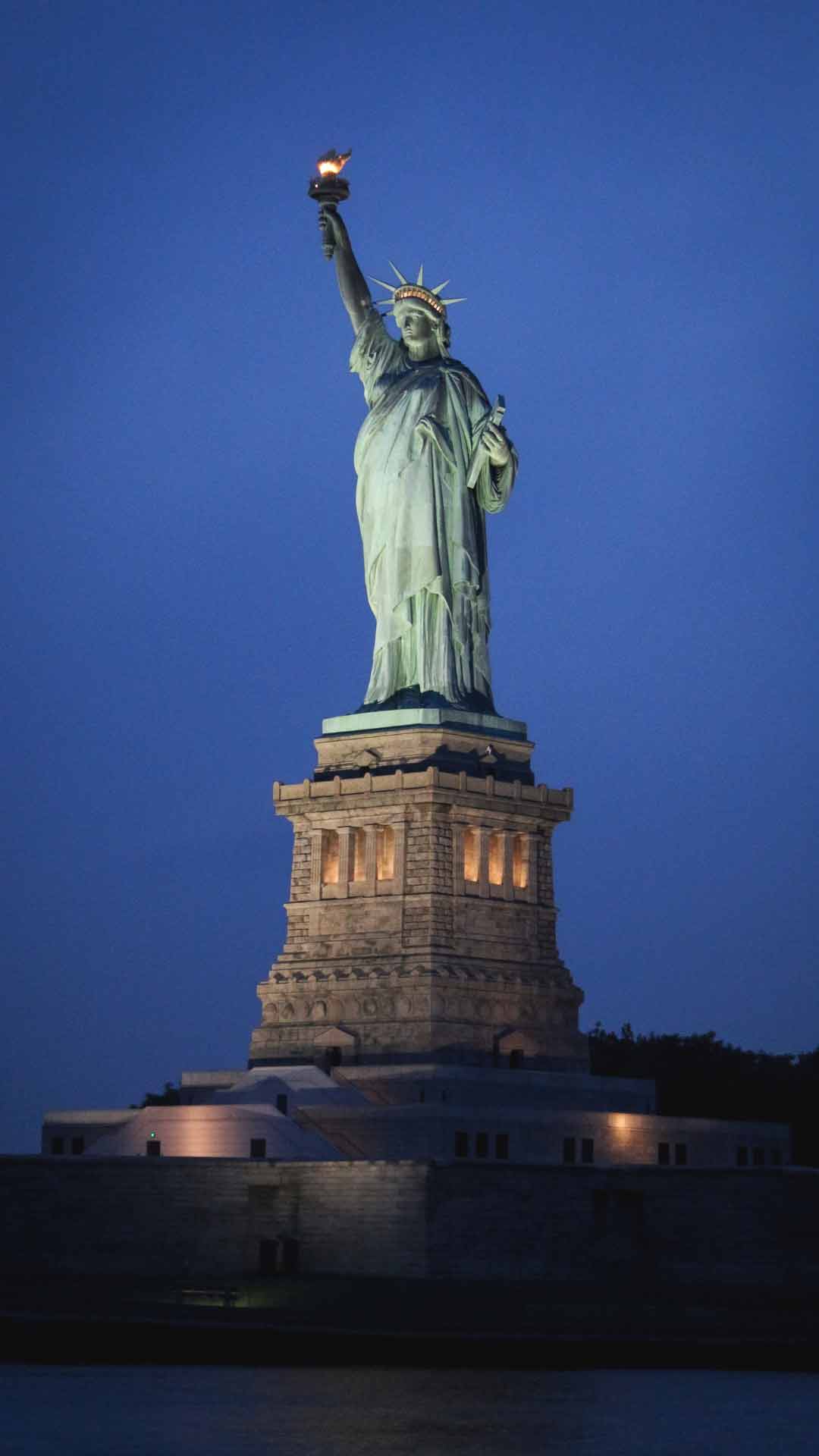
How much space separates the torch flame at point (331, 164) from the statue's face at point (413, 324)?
3093 millimetres

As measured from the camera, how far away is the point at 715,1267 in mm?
49781

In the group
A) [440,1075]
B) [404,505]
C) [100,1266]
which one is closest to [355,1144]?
[440,1075]

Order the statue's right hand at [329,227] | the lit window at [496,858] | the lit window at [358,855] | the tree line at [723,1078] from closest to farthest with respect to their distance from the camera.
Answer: the lit window at [358,855] < the lit window at [496,858] < the statue's right hand at [329,227] < the tree line at [723,1078]

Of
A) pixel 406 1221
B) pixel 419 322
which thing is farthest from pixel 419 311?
pixel 406 1221

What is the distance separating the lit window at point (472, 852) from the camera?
58.9 meters

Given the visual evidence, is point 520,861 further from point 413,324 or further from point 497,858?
point 413,324

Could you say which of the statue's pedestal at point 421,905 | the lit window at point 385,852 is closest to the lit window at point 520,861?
the statue's pedestal at point 421,905

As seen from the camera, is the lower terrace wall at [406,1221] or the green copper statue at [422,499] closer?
the lower terrace wall at [406,1221]

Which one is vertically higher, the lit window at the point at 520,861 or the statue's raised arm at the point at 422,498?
the statue's raised arm at the point at 422,498

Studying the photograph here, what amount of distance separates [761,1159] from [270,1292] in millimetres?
14219

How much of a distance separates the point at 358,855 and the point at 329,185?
13961 millimetres

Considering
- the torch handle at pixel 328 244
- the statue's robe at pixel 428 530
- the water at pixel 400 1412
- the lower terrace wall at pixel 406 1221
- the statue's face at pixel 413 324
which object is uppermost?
the torch handle at pixel 328 244

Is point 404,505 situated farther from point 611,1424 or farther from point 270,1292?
point 611,1424

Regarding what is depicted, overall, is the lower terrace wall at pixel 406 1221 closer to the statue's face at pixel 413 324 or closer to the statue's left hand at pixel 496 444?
the statue's left hand at pixel 496 444
